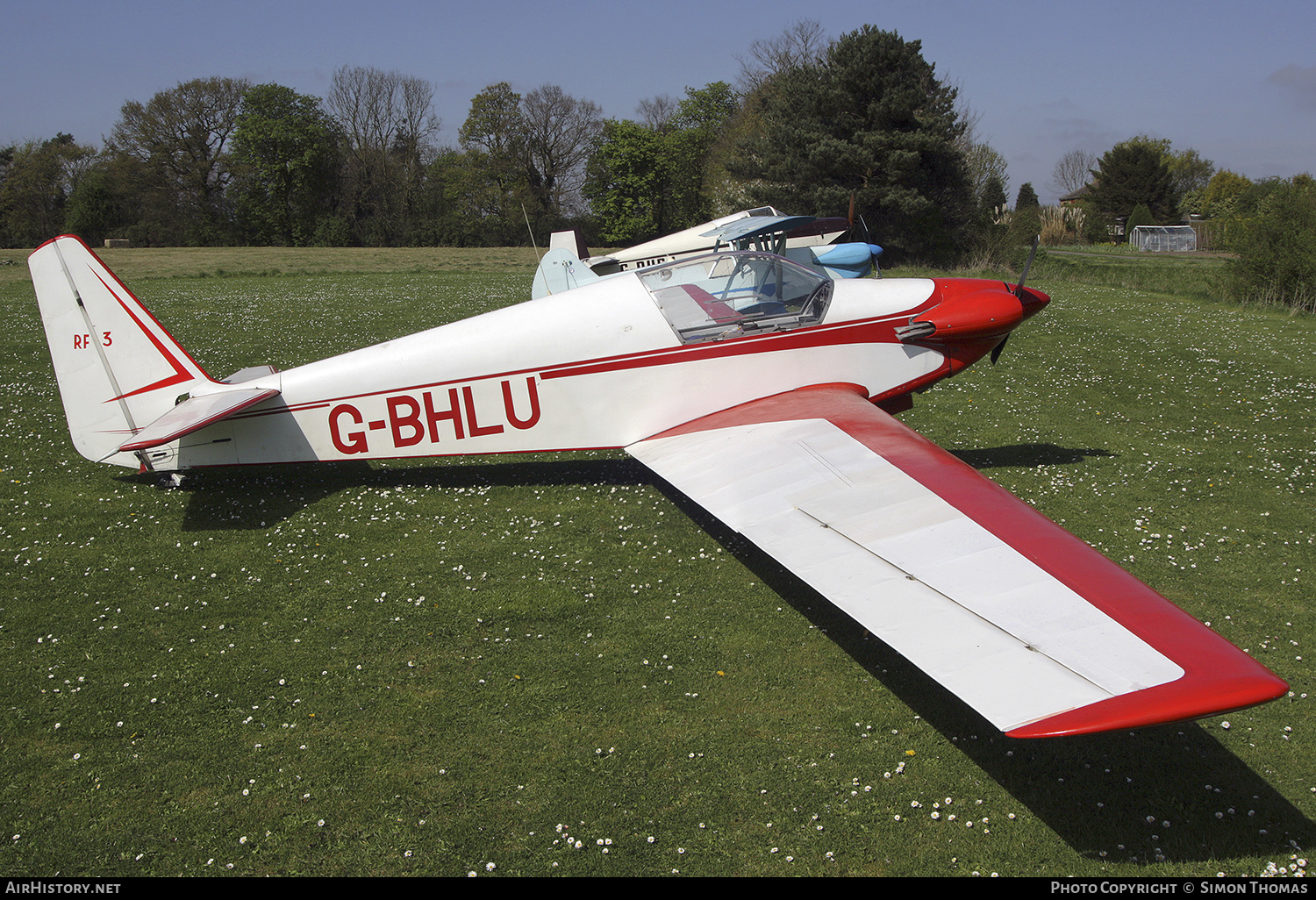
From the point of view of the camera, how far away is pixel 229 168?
6825 cm

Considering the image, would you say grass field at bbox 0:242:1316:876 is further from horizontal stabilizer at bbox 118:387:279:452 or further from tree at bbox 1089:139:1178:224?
tree at bbox 1089:139:1178:224

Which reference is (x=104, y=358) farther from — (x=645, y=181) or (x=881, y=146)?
(x=645, y=181)

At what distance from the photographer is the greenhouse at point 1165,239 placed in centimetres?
6059

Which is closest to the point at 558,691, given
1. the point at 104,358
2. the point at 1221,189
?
the point at 104,358

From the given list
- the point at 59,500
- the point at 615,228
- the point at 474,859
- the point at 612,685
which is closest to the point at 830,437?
the point at 612,685

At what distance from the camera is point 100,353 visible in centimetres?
710

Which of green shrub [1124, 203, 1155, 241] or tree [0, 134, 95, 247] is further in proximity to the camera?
green shrub [1124, 203, 1155, 241]

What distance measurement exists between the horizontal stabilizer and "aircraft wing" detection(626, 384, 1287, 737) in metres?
3.77

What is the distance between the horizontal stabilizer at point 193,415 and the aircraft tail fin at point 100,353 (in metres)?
0.20

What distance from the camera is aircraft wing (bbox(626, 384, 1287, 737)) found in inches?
119

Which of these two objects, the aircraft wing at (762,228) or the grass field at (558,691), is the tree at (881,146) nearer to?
the aircraft wing at (762,228)

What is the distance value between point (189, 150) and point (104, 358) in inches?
2933

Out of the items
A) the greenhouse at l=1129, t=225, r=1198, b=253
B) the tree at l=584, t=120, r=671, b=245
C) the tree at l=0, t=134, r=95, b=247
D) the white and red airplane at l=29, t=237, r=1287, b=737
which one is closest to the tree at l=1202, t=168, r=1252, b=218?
the greenhouse at l=1129, t=225, r=1198, b=253

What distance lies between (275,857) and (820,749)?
261 cm
